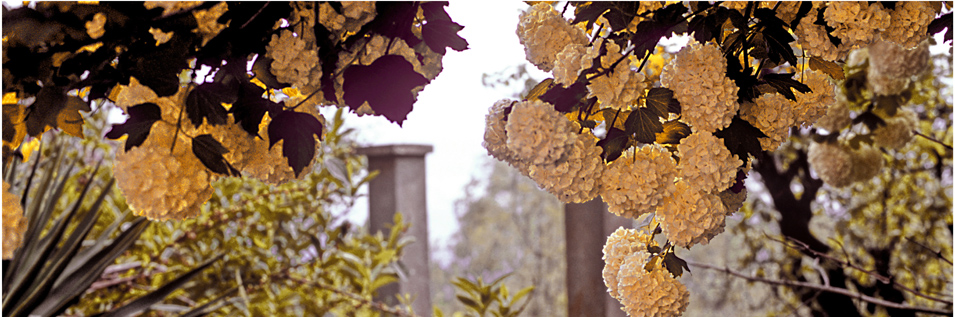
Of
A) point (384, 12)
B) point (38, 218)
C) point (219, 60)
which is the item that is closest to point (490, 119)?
point (384, 12)

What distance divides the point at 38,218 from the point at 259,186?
469 mm

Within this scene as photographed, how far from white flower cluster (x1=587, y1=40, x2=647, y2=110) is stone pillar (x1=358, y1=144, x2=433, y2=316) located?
4.84 ft

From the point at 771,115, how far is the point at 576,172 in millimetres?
176

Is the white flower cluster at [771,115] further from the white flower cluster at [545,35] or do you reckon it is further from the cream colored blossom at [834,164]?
the cream colored blossom at [834,164]

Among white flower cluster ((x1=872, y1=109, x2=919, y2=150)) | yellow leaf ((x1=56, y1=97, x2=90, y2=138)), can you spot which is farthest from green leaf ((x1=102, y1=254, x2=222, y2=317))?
white flower cluster ((x1=872, y1=109, x2=919, y2=150))

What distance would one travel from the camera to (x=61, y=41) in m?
0.41

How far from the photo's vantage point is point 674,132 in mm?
470

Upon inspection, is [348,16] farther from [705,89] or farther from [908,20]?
[908,20]

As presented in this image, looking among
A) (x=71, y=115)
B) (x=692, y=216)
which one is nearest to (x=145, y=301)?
(x=71, y=115)

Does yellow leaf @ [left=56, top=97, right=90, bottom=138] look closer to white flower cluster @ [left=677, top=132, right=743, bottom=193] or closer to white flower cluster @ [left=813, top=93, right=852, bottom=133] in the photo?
white flower cluster @ [left=677, top=132, right=743, bottom=193]

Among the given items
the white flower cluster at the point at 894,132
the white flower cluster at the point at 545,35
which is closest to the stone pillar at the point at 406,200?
the white flower cluster at the point at 894,132

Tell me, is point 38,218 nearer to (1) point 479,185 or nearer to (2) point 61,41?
(2) point 61,41

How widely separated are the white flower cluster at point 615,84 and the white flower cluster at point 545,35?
5cm

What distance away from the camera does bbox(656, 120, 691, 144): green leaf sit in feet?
1.54
